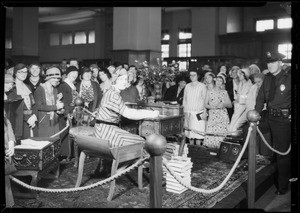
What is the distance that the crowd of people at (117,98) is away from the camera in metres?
4.87

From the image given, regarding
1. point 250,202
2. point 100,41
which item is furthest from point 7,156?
point 100,41

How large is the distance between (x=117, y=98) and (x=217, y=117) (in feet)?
10.3

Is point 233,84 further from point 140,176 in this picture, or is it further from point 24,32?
point 24,32

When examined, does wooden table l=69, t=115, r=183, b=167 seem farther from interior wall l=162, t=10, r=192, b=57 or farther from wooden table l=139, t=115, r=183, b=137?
interior wall l=162, t=10, r=192, b=57

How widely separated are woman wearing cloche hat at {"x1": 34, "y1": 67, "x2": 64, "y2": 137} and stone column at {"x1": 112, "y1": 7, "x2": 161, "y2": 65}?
17.4 feet

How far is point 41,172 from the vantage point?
177 inches

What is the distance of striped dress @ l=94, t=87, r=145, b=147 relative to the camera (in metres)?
4.74

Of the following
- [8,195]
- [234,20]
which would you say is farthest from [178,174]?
[234,20]

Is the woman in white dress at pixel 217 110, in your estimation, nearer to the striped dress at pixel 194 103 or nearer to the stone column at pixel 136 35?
the striped dress at pixel 194 103

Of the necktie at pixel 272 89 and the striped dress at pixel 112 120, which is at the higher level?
the necktie at pixel 272 89

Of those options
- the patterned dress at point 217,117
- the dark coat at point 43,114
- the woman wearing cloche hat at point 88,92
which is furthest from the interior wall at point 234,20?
the dark coat at point 43,114

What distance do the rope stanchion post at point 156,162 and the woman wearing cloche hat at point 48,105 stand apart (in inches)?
118

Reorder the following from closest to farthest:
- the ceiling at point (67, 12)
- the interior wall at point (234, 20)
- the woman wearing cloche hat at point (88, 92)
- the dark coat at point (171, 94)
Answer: the woman wearing cloche hat at point (88, 92) < the dark coat at point (171, 94) < the interior wall at point (234, 20) < the ceiling at point (67, 12)
